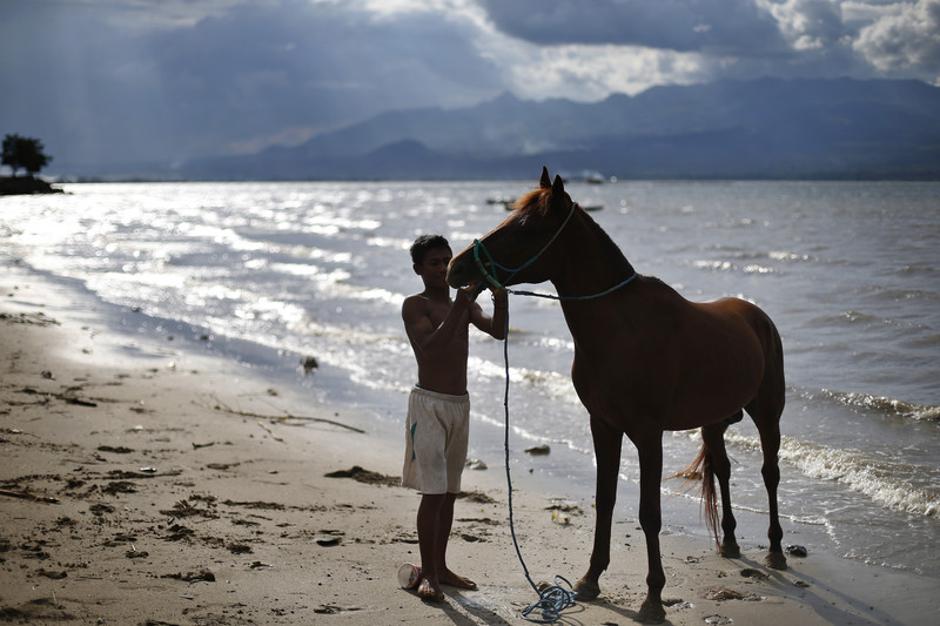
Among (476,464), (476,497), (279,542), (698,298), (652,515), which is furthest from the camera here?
(698,298)

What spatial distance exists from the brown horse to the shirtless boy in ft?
1.50

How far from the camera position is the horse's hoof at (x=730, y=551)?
6.28m

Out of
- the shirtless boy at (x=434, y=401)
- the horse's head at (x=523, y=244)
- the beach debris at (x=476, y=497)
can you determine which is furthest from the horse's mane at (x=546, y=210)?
the beach debris at (x=476, y=497)

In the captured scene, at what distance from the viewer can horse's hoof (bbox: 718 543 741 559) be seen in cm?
628

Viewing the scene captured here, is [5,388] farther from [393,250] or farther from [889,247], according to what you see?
[393,250]

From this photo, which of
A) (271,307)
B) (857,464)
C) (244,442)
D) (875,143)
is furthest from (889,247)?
(875,143)

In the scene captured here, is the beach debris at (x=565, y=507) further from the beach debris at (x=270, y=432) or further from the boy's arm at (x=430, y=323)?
the beach debris at (x=270, y=432)

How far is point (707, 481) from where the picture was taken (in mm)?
6469

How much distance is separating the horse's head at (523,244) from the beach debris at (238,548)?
221 centimetres

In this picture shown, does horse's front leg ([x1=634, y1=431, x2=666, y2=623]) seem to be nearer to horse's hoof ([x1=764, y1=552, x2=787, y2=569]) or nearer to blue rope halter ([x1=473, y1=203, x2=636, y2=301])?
blue rope halter ([x1=473, y1=203, x2=636, y2=301])

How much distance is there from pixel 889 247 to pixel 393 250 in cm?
2064

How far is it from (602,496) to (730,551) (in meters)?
1.42

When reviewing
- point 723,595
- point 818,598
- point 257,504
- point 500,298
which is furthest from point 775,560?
point 257,504

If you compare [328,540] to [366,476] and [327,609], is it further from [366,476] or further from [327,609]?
[366,476]
